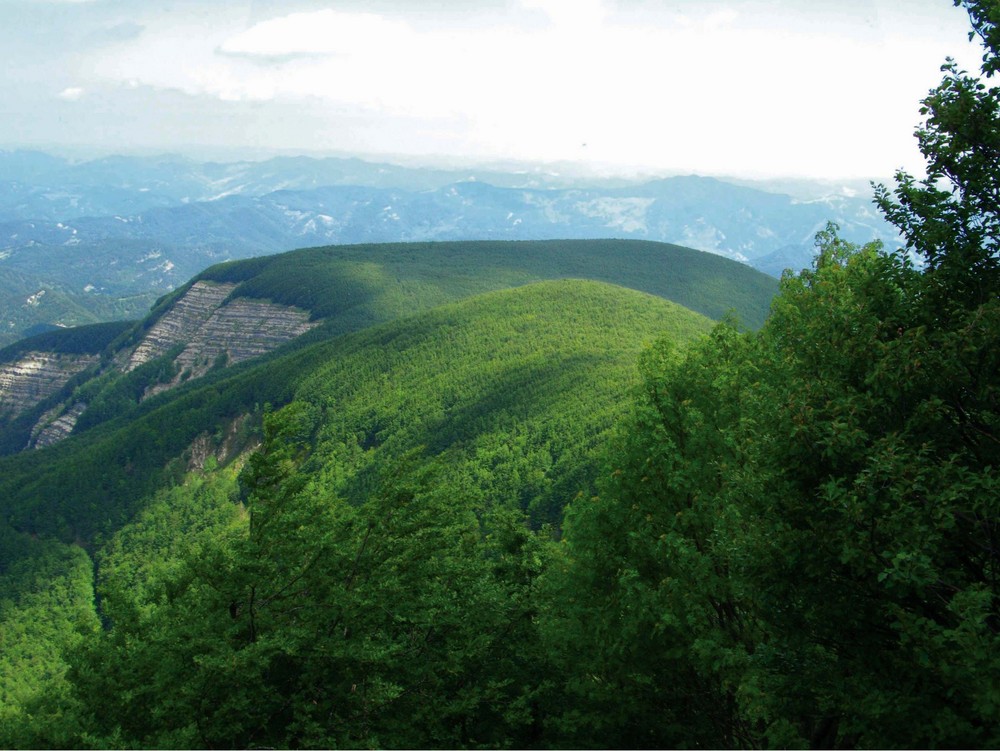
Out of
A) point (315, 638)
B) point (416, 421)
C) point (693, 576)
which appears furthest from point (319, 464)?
point (693, 576)

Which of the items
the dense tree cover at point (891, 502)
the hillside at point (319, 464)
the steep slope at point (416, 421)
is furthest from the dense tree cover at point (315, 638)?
the steep slope at point (416, 421)

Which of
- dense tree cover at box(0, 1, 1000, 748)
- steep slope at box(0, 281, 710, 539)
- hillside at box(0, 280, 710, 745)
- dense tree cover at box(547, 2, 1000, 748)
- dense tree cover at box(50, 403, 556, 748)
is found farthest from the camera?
steep slope at box(0, 281, 710, 539)

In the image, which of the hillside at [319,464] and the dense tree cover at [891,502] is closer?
the dense tree cover at [891,502]

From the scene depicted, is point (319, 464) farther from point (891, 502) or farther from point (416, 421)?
point (891, 502)

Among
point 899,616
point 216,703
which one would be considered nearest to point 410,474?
point 216,703

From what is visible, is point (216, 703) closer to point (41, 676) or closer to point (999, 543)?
point (999, 543)

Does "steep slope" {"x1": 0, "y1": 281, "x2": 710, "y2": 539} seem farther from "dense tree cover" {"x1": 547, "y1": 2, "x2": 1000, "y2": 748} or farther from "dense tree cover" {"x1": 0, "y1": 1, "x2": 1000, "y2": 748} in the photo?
"dense tree cover" {"x1": 547, "y1": 2, "x2": 1000, "y2": 748}

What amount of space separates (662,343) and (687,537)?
25.6 ft

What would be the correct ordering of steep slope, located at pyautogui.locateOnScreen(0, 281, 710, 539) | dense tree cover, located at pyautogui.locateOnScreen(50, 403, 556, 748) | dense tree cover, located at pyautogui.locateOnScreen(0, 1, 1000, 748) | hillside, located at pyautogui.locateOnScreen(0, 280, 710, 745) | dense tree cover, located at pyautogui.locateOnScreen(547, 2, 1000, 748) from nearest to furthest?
dense tree cover, located at pyautogui.locateOnScreen(547, 2, 1000, 748) → dense tree cover, located at pyautogui.locateOnScreen(0, 1, 1000, 748) → dense tree cover, located at pyautogui.locateOnScreen(50, 403, 556, 748) → hillside, located at pyautogui.locateOnScreen(0, 280, 710, 745) → steep slope, located at pyautogui.locateOnScreen(0, 281, 710, 539)

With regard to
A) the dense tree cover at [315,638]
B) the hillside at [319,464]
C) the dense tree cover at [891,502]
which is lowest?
the hillside at [319,464]

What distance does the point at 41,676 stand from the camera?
115438 millimetres

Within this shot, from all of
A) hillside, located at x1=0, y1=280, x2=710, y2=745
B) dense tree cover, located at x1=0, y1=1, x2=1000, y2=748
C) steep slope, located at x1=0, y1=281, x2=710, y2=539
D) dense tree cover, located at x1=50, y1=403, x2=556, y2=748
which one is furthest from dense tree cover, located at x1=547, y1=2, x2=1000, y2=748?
steep slope, located at x1=0, y1=281, x2=710, y2=539

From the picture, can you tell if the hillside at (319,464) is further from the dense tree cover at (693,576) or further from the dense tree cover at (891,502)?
the dense tree cover at (891,502)

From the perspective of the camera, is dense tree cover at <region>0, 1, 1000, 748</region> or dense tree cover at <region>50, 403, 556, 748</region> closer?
dense tree cover at <region>0, 1, 1000, 748</region>
